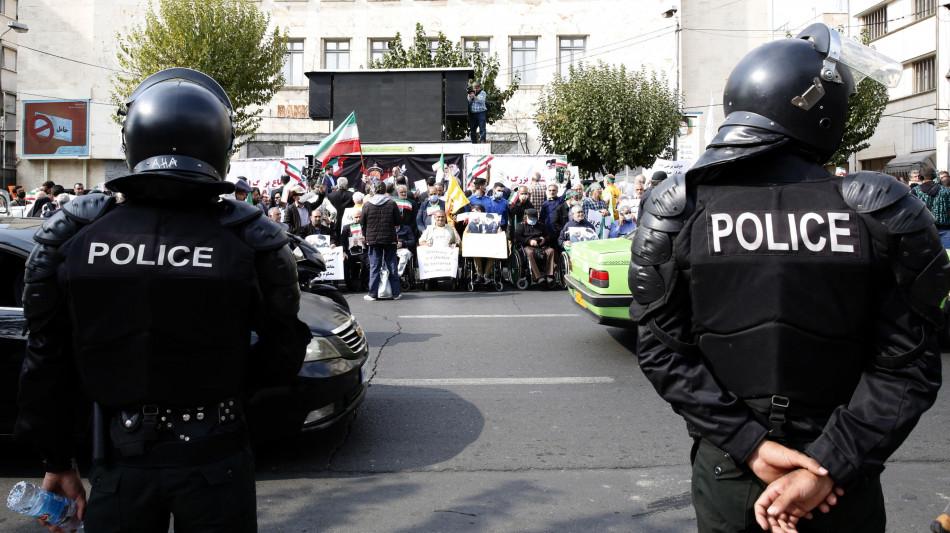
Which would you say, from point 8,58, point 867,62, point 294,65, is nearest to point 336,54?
point 294,65

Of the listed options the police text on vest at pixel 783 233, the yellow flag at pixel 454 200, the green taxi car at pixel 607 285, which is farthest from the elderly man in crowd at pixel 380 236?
the police text on vest at pixel 783 233

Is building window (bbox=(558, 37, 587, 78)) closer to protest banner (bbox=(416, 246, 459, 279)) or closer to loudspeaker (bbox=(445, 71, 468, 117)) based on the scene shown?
loudspeaker (bbox=(445, 71, 468, 117))

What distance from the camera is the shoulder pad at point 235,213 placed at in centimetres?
227

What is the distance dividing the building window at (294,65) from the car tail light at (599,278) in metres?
31.7

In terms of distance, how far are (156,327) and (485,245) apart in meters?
11.2

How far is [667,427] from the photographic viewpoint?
18.3 ft

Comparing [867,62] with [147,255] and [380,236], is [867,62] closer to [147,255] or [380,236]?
[147,255]

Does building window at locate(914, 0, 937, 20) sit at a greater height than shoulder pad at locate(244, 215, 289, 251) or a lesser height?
greater

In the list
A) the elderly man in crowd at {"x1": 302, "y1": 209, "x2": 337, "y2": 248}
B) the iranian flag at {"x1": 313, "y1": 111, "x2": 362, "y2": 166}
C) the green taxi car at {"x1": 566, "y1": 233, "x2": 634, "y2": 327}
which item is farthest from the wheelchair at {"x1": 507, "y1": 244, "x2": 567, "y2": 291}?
the green taxi car at {"x1": 566, "y1": 233, "x2": 634, "y2": 327}

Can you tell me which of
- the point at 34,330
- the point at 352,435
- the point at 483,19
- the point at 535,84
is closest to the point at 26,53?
the point at 483,19

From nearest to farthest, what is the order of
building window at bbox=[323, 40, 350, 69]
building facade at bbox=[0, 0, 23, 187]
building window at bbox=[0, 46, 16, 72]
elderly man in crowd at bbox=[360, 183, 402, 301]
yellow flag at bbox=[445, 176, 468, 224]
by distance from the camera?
elderly man in crowd at bbox=[360, 183, 402, 301], yellow flag at bbox=[445, 176, 468, 224], building window at bbox=[323, 40, 350, 69], building facade at bbox=[0, 0, 23, 187], building window at bbox=[0, 46, 16, 72]

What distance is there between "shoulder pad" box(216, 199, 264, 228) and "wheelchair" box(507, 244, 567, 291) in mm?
11289

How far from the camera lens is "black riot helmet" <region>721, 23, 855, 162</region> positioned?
2.09 metres

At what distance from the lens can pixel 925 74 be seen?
112 ft
